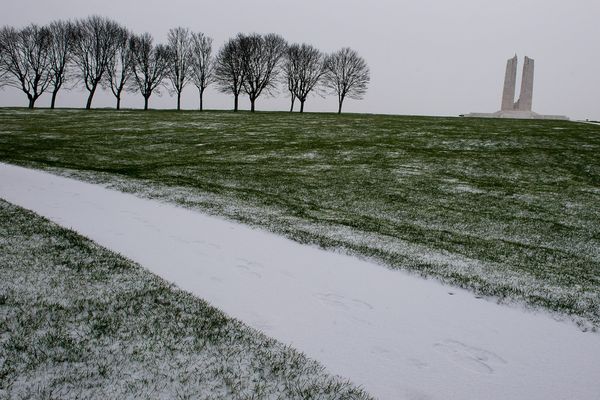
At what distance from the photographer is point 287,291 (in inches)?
228

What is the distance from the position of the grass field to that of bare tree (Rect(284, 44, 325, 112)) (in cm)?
4460

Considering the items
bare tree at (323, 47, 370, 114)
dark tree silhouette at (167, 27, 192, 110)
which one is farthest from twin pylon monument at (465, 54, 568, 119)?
dark tree silhouette at (167, 27, 192, 110)

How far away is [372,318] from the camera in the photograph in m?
5.10

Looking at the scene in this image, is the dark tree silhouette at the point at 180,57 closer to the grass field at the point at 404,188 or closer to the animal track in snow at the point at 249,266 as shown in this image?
the grass field at the point at 404,188

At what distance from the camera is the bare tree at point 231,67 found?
67.6m

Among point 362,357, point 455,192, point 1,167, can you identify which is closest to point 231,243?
point 362,357

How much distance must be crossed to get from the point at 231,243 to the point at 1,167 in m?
13.9

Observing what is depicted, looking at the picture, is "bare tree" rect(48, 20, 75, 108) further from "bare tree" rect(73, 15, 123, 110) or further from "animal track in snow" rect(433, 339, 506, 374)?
"animal track in snow" rect(433, 339, 506, 374)

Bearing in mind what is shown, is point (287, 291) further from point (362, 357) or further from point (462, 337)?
point (462, 337)

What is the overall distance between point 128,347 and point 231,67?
68.9 metres

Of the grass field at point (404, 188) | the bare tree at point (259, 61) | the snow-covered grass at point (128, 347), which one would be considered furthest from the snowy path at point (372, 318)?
the bare tree at point (259, 61)

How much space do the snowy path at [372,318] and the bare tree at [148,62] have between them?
68.8 metres

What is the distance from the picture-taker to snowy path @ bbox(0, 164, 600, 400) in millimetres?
3912

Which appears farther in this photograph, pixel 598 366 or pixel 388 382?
pixel 598 366
